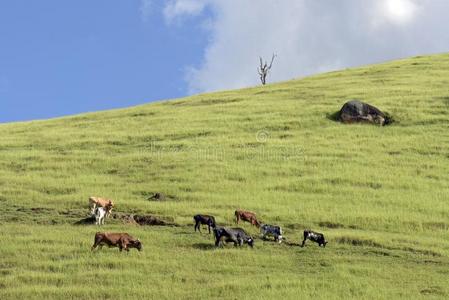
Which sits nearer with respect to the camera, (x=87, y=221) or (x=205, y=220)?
(x=205, y=220)

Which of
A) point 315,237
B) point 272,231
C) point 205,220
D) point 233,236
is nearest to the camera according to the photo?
point 233,236

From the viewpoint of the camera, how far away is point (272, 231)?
90.3ft

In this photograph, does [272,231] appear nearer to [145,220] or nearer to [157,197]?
[145,220]

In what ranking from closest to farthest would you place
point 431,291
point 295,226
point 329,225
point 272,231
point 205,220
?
1. point 431,291
2. point 272,231
3. point 205,220
4. point 295,226
5. point 329,225

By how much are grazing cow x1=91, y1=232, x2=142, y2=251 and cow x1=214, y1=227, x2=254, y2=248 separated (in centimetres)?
276

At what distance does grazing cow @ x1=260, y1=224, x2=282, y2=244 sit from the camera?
89.7ft

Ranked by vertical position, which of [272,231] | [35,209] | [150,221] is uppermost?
[35,209]

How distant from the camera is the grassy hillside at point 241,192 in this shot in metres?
22.2

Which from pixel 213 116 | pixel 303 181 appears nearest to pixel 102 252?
pixel 303 181

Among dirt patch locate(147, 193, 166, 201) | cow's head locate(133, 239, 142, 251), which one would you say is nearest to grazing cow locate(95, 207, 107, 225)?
cow's head locate(133, 239, 142, 251)

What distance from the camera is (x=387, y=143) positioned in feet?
153

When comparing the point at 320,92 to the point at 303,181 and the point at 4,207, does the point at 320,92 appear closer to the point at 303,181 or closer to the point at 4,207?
the point at 303,181

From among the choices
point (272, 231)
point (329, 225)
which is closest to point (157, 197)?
point (329, 225)

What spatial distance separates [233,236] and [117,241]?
3.99 meters
